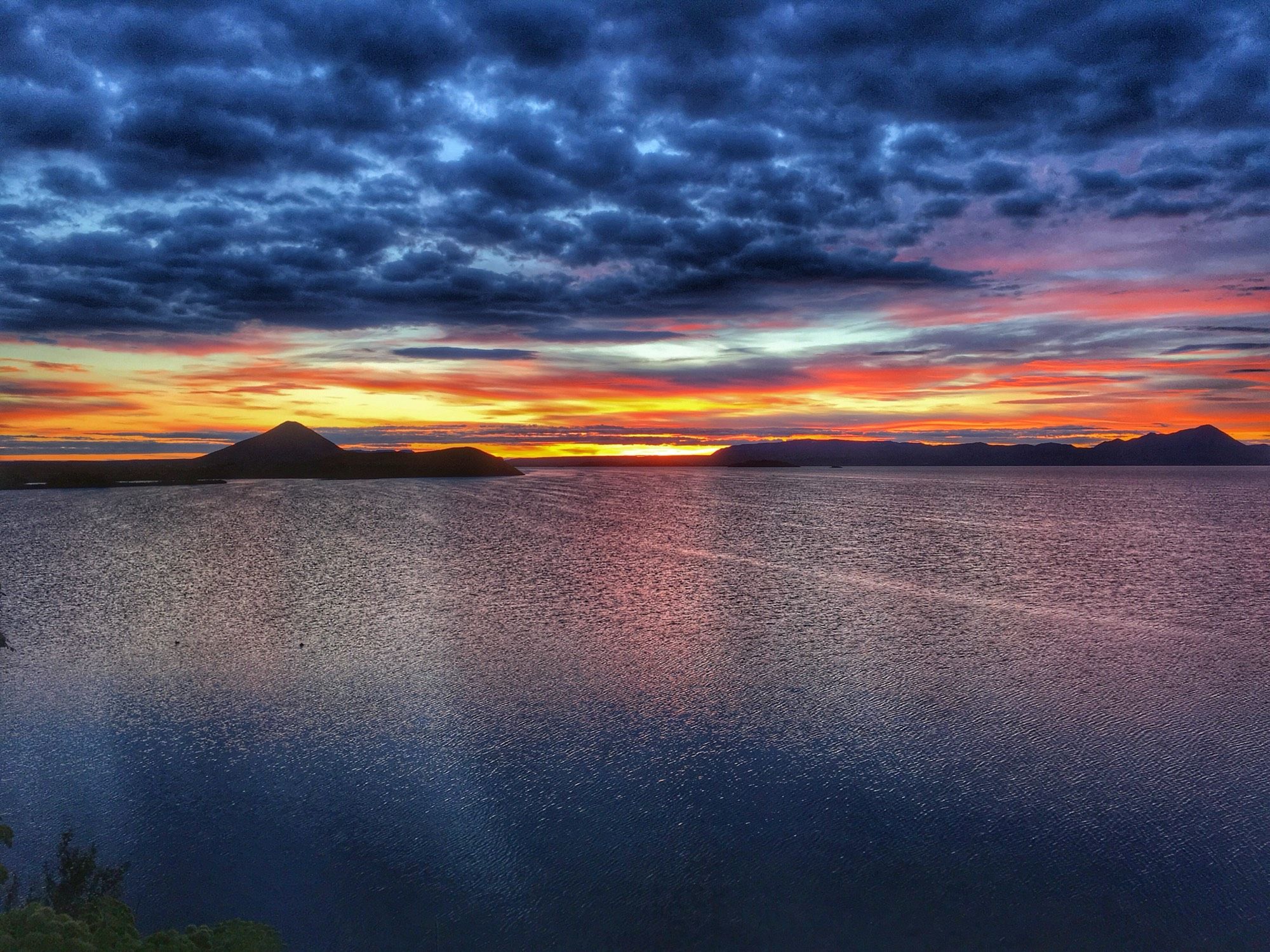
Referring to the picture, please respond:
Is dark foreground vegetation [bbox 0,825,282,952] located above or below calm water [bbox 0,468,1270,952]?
above

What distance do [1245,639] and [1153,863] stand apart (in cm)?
2165

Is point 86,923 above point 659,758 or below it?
above

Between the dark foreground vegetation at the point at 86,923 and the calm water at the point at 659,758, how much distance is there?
36.6 inches

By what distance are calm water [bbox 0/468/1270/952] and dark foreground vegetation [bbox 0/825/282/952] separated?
36.6 inches

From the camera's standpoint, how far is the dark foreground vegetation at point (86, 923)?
7.52 m

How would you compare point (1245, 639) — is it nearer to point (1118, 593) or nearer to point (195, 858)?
point (1118, 593)

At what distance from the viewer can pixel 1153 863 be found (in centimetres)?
1269

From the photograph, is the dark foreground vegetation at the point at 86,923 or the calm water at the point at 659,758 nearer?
the dark foreground vegetation at the point at 86,923

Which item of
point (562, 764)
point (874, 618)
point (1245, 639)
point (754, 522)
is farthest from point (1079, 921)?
point (754, 522)

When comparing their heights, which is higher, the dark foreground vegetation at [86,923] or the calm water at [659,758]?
the dark foreground vegetation at [86,923]

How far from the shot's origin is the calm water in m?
11.7

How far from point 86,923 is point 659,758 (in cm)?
1127

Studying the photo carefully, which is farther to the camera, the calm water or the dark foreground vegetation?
the calm water

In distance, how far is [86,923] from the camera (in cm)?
810
